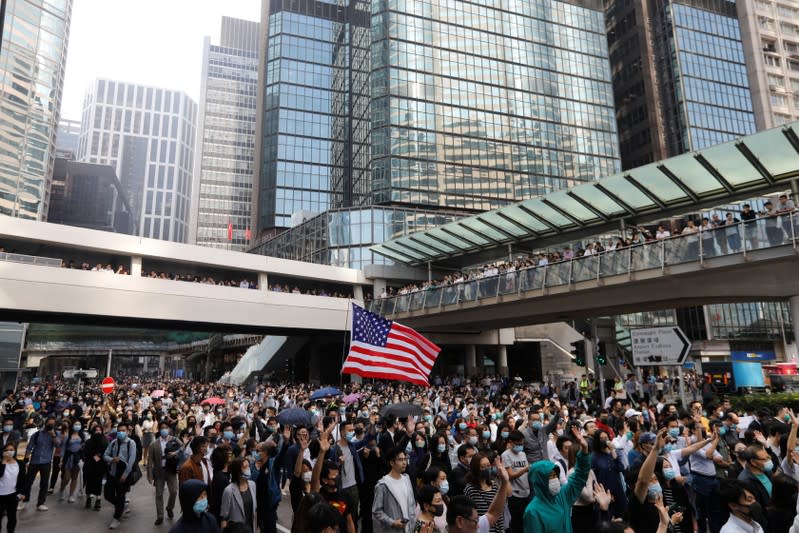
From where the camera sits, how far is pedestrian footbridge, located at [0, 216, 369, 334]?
86.0ft

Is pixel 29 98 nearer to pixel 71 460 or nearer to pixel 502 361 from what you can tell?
pixel 502 361

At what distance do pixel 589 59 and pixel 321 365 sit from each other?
56868 millimetres

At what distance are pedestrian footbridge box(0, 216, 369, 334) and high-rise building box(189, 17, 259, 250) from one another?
71.2 metres

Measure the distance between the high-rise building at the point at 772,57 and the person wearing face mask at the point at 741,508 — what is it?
81.9m

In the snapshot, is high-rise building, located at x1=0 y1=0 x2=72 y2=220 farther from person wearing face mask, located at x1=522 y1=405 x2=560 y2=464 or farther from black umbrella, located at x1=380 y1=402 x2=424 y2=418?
person wearing face mask, located at x1=522 y1=405 x2=560 y2=464

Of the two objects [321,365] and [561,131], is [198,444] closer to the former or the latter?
[321,365]

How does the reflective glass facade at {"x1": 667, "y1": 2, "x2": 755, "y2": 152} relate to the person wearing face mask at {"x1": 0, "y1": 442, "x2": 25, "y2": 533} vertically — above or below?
above

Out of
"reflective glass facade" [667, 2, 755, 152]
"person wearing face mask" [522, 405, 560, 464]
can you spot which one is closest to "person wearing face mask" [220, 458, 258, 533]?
"person wearing face mask" [522, 405, 560, 464]

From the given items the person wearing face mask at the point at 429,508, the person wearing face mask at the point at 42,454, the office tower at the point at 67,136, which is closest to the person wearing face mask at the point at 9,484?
the person wearing face mask at the point at 42,454

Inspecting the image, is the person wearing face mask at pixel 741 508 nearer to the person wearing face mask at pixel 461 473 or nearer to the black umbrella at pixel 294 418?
the person wearing face mask at pixel 461 473

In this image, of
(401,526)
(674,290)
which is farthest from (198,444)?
(674,290)

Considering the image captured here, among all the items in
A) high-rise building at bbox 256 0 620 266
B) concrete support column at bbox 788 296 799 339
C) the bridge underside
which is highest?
high-rise building at bbox 256 0 620 266

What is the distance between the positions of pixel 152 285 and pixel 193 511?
28.1 meters

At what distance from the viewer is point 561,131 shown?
66.1 metres
